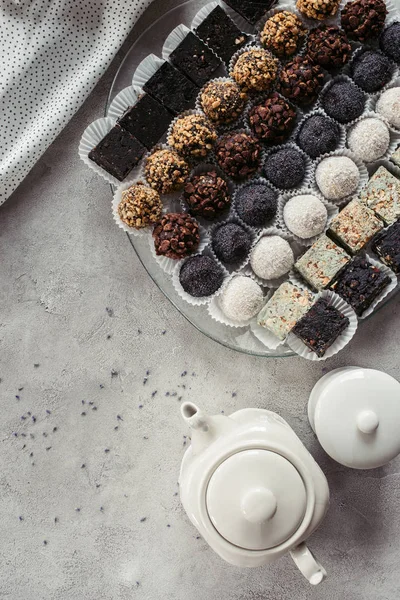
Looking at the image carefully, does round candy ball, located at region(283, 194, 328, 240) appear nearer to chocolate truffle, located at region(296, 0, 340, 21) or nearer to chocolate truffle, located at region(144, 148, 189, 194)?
chocolate truffle, located at region(144, 148, 189, 194)

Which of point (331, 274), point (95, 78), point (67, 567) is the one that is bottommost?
point (67, 567)

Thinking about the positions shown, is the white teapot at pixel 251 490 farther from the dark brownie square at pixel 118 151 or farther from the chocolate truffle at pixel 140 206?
the dark brownie square at pixel 118 151

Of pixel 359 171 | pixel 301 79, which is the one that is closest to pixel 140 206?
pixel 301 79

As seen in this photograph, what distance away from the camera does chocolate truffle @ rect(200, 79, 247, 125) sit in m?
2.39

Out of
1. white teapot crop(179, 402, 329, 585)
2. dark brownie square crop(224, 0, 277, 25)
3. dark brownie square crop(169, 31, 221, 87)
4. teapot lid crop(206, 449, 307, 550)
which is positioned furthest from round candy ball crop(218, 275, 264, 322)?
dark brownie square crop(224, 0, 277, 25)

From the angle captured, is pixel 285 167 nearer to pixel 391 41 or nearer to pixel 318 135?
pixel 318 135

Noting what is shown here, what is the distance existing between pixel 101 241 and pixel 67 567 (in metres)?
1.45

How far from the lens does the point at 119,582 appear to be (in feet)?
9.02

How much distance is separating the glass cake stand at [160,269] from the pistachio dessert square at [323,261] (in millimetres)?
259

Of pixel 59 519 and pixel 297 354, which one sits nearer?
pixel 297 354

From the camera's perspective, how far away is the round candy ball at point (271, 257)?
2.37 metres

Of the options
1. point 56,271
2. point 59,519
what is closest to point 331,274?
point 56,271

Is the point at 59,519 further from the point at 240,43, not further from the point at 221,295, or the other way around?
the point at 240,43

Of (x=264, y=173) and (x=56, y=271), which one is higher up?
(x=264, y=173)
